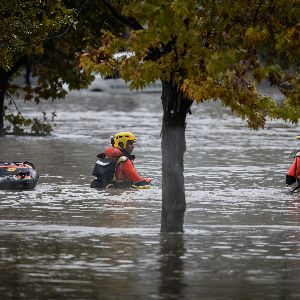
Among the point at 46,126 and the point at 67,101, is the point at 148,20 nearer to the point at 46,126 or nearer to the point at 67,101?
the point at 46,126

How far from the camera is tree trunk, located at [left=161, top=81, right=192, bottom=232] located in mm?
15867

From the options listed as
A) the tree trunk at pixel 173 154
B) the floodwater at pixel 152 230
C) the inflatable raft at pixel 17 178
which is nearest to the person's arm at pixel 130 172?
the floodwater at pixel 152 230

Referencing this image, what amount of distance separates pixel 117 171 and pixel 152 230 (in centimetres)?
588

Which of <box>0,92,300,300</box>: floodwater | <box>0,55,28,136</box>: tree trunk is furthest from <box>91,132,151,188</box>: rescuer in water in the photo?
<box>0,55,28,136</box>: tree trunk

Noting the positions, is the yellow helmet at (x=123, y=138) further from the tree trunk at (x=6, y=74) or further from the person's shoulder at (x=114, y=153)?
the tree trunk at (x=6, y=74)

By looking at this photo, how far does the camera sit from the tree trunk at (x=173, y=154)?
1587cm

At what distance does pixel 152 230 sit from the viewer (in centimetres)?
1622

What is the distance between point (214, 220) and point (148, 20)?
4.11 meters

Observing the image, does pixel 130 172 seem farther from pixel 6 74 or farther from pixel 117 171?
pixel 6 74

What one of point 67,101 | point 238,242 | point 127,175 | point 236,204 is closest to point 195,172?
point 127,175

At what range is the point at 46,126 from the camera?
3656 centimetres

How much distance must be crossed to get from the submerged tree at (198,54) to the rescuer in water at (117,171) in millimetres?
5860

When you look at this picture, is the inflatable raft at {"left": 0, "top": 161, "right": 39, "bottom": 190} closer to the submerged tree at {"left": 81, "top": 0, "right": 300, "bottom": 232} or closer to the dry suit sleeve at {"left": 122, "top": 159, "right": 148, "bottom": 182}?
the dry suit sleeve at {"left": 122, "top": 159, "right": 148, "bottom": 182}

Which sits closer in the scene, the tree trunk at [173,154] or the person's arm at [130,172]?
the tree trunk at [173,154]
